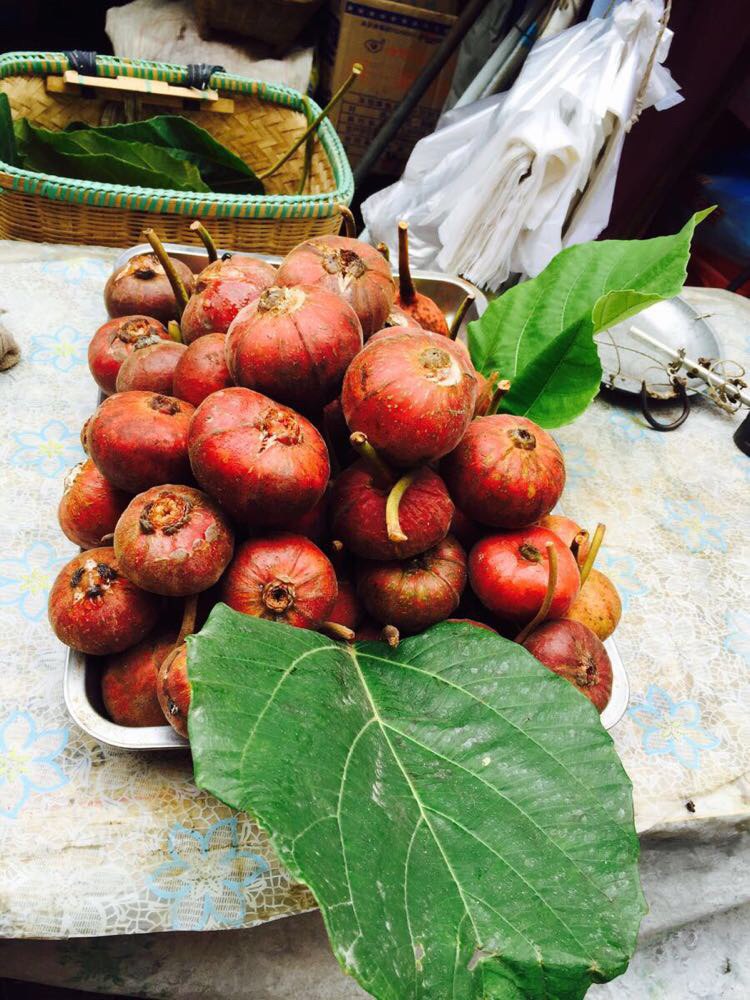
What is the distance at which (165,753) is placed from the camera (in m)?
0.91

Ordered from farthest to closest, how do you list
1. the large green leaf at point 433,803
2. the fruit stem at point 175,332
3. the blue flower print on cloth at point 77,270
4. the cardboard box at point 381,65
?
the cardboard box at point 381,65 → the blue flower print on cloth at point 77,270 → the fruit stem at point 175,332 → the large green leaf at point 433,803

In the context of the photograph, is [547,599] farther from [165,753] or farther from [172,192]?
[172,192]

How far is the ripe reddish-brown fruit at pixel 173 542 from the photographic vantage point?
2.38ft

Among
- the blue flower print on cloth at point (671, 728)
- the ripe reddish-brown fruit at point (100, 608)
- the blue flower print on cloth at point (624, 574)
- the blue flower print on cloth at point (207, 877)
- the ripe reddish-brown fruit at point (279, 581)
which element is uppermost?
the ripe reddish-brown fruit at point (279, 581)

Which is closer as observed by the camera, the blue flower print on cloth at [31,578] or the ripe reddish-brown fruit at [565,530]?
the ripe reddish-brown fruit at [565,530]

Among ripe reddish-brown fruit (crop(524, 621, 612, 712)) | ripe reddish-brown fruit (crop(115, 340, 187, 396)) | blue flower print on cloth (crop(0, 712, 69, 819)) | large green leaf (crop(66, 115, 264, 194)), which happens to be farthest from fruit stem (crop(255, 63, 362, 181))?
blue flower print on cloth (crop(0, 712, 69, 819))

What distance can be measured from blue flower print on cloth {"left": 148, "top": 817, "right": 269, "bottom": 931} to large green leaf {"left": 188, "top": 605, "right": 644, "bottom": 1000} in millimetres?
278

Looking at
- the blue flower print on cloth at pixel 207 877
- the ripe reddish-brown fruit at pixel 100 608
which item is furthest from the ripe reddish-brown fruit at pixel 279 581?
the blue flower print on cloth at pixel 207 877

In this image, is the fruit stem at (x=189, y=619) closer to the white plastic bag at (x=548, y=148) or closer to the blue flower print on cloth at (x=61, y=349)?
the blue flower print on cloth at (x=61, y=349)

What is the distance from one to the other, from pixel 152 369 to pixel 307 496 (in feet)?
1.12

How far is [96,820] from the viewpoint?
0.86 meters

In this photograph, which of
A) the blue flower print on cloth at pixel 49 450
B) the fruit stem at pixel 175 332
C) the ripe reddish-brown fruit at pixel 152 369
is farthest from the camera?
Result: the blue flower print on cloth at pixel 49 450

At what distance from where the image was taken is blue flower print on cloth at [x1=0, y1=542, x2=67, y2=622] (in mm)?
1084

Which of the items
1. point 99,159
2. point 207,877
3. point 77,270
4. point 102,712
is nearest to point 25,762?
point 102,712
